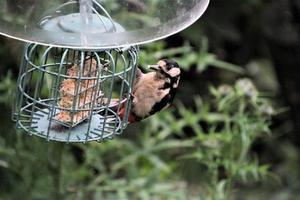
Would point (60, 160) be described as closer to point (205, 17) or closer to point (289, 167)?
point (205, 17)

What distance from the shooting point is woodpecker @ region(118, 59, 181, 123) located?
10.1ft

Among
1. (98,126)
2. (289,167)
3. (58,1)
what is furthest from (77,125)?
(289,167)

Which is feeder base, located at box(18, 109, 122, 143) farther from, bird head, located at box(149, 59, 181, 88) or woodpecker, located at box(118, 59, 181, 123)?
bird head, located at box(149, 59, 181, 88)

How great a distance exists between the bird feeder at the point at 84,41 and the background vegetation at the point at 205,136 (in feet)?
2.20

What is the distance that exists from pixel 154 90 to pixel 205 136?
2.89 ft

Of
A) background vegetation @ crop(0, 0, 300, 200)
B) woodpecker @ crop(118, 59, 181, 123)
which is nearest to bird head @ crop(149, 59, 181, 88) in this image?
woodpecker @ crop(118, 59, 181, 123)

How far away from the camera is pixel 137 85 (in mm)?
3189

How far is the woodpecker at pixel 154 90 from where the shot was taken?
3.06 m

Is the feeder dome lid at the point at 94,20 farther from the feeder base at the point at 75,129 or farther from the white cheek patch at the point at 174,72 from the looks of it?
the feeder base at the point at 75,129

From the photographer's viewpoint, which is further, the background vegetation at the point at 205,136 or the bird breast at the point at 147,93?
the background vegetation at the point at 205,136

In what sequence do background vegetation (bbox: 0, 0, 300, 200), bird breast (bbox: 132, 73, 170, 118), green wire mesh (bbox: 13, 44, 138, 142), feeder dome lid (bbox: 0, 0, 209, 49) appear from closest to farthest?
feeder dome lid (bbox: 0, 0, 209, 49), green wire mesh (bbox: 13, 44, 138, 142), bird breast (bbox: 132, 73, 170, 118), background vegetation (bbox: 0, 0, 300, 200)

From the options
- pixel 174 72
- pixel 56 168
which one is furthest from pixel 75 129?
pixel 56 168

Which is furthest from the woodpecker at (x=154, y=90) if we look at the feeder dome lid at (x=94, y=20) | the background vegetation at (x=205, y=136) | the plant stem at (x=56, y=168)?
the plant stem at (x=56, y=168)

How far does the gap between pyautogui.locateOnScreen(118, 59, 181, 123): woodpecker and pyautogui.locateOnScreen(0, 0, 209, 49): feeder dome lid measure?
1.02 feet
